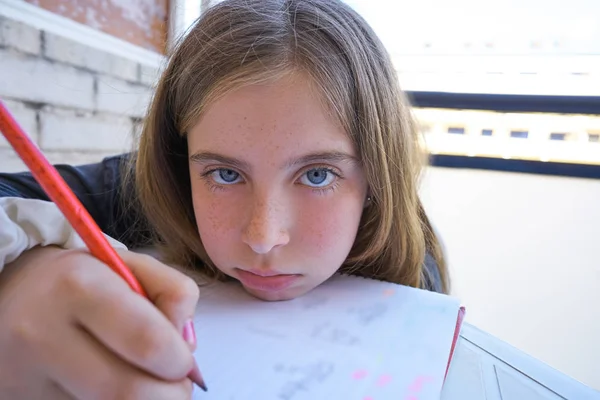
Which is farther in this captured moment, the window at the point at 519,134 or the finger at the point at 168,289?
the window at the point at 519,134

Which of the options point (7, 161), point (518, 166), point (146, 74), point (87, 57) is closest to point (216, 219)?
point (7, 161)

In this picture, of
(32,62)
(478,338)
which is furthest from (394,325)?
(32,62)

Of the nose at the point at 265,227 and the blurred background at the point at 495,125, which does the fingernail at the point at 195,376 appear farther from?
the blurred background at the point at 495,125

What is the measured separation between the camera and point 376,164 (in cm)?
50

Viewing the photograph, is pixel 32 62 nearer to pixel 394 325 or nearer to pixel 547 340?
pixel 394 325

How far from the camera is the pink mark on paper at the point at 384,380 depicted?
1.12 ft

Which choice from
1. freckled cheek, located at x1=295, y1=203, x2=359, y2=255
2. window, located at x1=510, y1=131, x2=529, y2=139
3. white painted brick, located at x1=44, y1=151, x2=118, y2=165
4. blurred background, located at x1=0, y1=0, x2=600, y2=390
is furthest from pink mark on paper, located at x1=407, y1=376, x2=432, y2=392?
window, located at x1=510, y1=131, x2=529, y2=139

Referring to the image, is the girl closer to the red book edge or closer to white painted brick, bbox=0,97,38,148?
the red book edge

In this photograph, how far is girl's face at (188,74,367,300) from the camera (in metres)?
0.43

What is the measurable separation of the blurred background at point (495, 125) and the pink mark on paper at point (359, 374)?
0.68 meters

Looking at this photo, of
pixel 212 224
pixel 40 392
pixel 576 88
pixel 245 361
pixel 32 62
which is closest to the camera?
pixel 40 392

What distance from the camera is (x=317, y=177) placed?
1.52 ft

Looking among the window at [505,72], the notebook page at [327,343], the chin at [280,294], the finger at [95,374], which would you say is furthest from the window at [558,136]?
the finger at [95,374]

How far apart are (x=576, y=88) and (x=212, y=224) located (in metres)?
0.95
